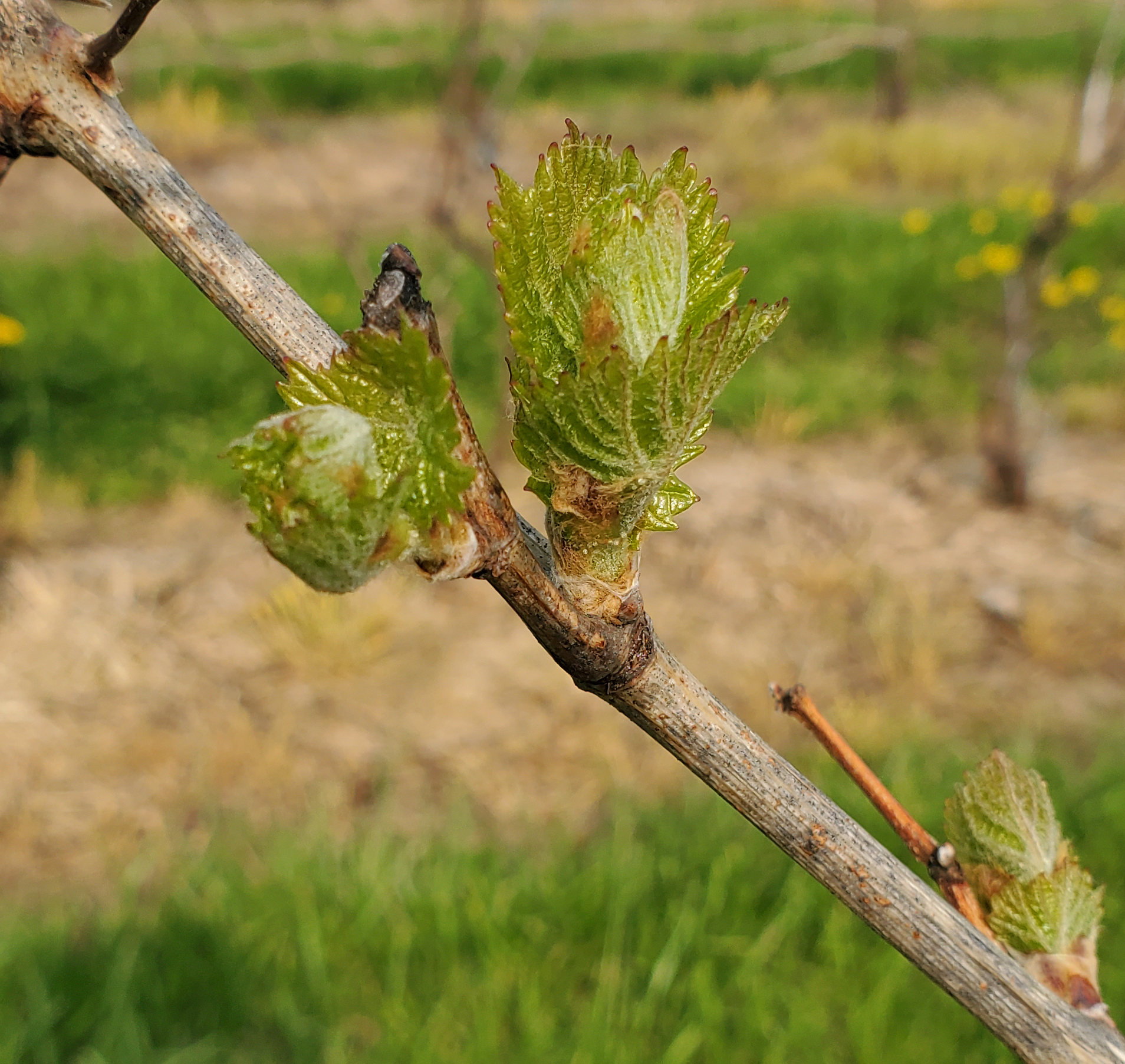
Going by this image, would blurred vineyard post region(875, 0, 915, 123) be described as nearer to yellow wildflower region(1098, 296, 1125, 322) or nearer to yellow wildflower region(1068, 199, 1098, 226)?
yellow wildflower region(1068, 199, 1098, 226)

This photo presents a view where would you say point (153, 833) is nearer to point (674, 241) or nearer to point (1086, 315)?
point (674, 241)

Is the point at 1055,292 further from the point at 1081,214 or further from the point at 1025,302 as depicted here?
the point at 1081,214

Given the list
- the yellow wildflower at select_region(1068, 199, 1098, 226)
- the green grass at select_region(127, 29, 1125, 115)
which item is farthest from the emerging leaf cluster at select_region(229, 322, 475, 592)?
the green grass at select_region(127, 29, 1125, 115)

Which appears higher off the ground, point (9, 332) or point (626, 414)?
point (9, 332)

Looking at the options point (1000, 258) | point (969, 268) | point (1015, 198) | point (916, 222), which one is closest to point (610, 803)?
point (1000, 258)

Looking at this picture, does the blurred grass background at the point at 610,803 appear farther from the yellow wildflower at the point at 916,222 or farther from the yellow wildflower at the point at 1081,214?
the yellow wildflower at the point at 1081,214

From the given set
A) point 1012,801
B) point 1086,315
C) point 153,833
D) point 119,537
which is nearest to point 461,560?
point 1012,801
